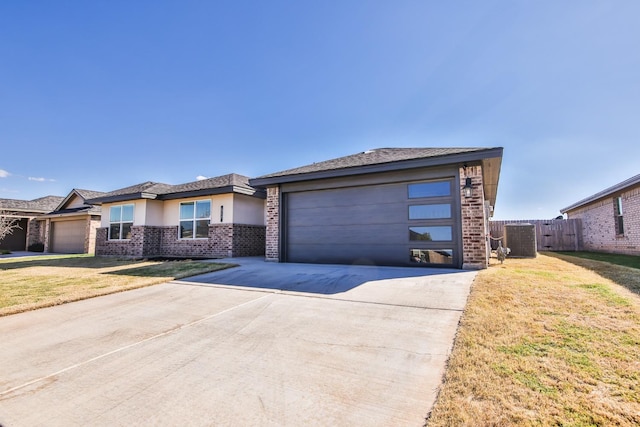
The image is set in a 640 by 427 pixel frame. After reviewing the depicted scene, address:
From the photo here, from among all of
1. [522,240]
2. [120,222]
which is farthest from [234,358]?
[120,222]

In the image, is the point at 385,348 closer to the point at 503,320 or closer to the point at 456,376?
the point at 456,376

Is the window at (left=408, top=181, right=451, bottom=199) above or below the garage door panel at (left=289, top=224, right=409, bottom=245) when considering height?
above

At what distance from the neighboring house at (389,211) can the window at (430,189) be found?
0.08 feet

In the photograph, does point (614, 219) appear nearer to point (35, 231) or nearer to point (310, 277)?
point (310, 277)

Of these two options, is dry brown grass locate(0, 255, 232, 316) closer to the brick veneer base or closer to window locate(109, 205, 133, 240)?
the brick veneer base

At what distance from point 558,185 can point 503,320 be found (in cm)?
1973

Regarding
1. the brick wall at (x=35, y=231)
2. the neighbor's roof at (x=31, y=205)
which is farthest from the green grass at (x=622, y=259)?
the neighbor's roof at (x=31, y=205)

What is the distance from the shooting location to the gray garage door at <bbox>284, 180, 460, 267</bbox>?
7547 mm

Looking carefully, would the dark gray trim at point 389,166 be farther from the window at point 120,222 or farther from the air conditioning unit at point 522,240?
the window at point 120,222

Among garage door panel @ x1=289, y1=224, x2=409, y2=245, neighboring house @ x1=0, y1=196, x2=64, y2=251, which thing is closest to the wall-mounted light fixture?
garage door panel @ x1=289, y1=224, x2=409, y2=245

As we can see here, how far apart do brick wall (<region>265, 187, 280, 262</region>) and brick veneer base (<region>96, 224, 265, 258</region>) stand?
8.30 feet

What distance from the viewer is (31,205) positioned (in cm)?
2228

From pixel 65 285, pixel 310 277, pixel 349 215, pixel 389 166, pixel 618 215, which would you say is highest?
pixel 389 166

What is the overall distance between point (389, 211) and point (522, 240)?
7877 millimetres
